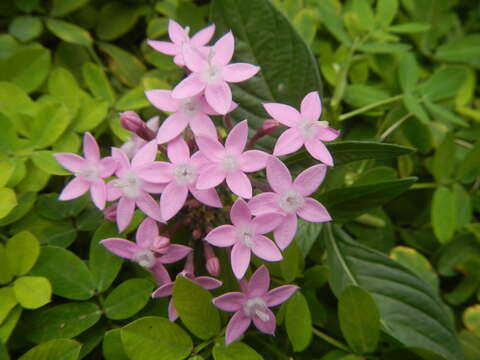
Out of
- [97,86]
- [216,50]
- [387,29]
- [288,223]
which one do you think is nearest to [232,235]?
[288,223]

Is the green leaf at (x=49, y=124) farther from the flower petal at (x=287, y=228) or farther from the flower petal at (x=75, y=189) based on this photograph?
the flower petal at (x=287, y=228)

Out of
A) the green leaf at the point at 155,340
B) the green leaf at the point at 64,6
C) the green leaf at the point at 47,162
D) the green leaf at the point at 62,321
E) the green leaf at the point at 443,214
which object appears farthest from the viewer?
the green leaf at the point at 64,6

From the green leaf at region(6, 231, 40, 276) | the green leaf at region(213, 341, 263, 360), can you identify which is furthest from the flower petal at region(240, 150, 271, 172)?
the green leaf at region(6, 231, 40, 276)

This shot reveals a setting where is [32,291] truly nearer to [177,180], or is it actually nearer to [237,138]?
[177,180]

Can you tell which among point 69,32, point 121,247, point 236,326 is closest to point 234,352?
point 236,326

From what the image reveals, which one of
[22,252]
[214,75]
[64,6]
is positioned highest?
[214,75]

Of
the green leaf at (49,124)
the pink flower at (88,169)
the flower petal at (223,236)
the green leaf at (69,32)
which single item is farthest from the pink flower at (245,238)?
the green leaf at (69,32)
